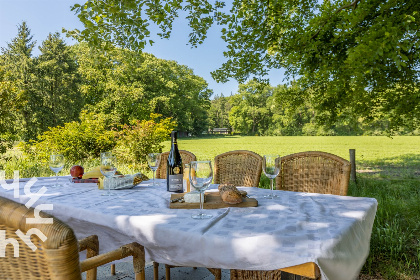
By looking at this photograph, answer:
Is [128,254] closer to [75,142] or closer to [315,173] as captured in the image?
[315,173]

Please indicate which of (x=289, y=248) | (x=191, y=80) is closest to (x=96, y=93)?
(x=191, y=80)

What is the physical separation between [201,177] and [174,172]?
557mm

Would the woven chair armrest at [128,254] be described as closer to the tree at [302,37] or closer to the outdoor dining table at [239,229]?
the outdoor dining table at [239,229]

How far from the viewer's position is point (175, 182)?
63.7 inches

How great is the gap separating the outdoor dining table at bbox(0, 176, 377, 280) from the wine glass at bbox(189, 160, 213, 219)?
0.06m

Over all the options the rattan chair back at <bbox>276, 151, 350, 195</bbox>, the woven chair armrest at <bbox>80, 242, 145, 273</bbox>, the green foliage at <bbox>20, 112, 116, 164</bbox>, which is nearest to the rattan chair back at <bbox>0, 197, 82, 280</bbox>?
the woven chair armrest at <bbox>80, 242, 145, 273</bbox>

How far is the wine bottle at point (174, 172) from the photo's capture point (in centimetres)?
162

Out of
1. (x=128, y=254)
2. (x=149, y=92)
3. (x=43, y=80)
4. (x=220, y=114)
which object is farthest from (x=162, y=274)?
(x=149, y=92)

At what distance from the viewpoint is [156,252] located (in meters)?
1.01

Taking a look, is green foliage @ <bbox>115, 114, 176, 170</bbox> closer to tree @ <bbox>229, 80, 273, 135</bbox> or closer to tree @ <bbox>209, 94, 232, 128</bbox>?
tree @ <bbox>229, 80, 273, 135</bbox>

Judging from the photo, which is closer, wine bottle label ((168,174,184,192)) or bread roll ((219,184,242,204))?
bread roll ((219,184,242,204))

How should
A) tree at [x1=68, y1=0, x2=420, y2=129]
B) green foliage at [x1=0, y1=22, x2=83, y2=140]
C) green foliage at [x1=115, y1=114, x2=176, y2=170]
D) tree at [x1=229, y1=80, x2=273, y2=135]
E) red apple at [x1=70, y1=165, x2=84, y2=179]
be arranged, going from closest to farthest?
red apple at [x1=70, y1=165, x2=84, y2=179], tree at [x1=68, y1=0, x2=420, y2=129], green foliage at [x1=115, y1=114, x2=176, y2=170], green foliage at [x1=0, y1=22, x2=83, y2=140], tree at [x1=229, y1=80, x2=273, y2=135]

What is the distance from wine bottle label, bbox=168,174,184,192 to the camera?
1.61 meters

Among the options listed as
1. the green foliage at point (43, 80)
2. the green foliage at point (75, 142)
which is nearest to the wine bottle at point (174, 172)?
the green foliage at point (75, 142)
